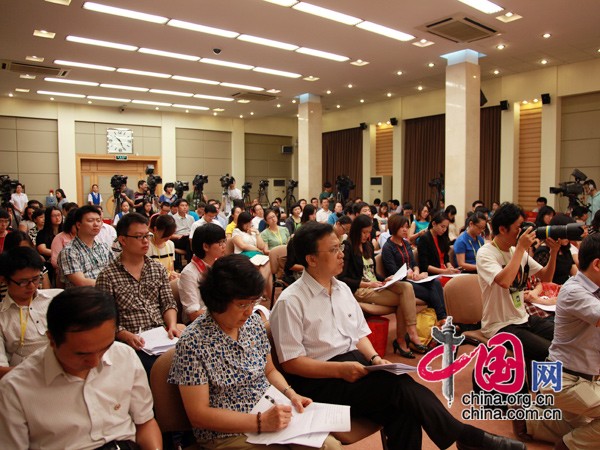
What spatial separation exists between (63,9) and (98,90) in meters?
5.93

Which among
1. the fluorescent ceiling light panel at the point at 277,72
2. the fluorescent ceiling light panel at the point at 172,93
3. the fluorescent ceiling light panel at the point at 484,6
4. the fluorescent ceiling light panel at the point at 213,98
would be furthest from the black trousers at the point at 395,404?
the fluorescent ceiling light panel at the point at 213,98

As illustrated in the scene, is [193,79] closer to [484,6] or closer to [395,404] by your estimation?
[484,6]

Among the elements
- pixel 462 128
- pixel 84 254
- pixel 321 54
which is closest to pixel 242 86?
pixel 321 54

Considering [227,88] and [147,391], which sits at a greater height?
[227,88]

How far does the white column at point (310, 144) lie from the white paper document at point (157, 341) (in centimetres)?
1095

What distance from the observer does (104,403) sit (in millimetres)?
1402

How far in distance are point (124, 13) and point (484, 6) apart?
5.37 m

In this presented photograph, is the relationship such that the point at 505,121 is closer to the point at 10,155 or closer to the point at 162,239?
the point at 162,239

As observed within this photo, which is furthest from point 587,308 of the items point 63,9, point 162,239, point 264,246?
point 63,9

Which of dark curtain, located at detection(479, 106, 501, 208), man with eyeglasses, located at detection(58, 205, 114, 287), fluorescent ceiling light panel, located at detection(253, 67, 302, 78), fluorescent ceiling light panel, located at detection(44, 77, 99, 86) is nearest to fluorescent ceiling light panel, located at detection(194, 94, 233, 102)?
fluorescent ceiling light panel, located at detection(44, 77, 99, 86)

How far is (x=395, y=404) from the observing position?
185cm

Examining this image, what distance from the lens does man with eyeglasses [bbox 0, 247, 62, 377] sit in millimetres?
1994

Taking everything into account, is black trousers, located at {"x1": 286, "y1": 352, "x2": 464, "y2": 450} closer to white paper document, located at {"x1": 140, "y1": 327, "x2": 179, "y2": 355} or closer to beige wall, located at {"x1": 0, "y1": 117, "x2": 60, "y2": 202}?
white paper document, located at {"x1": 140, "y1": 327, "x2": 179, "y2": 355}

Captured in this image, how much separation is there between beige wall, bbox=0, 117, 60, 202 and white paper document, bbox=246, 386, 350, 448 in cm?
1442
